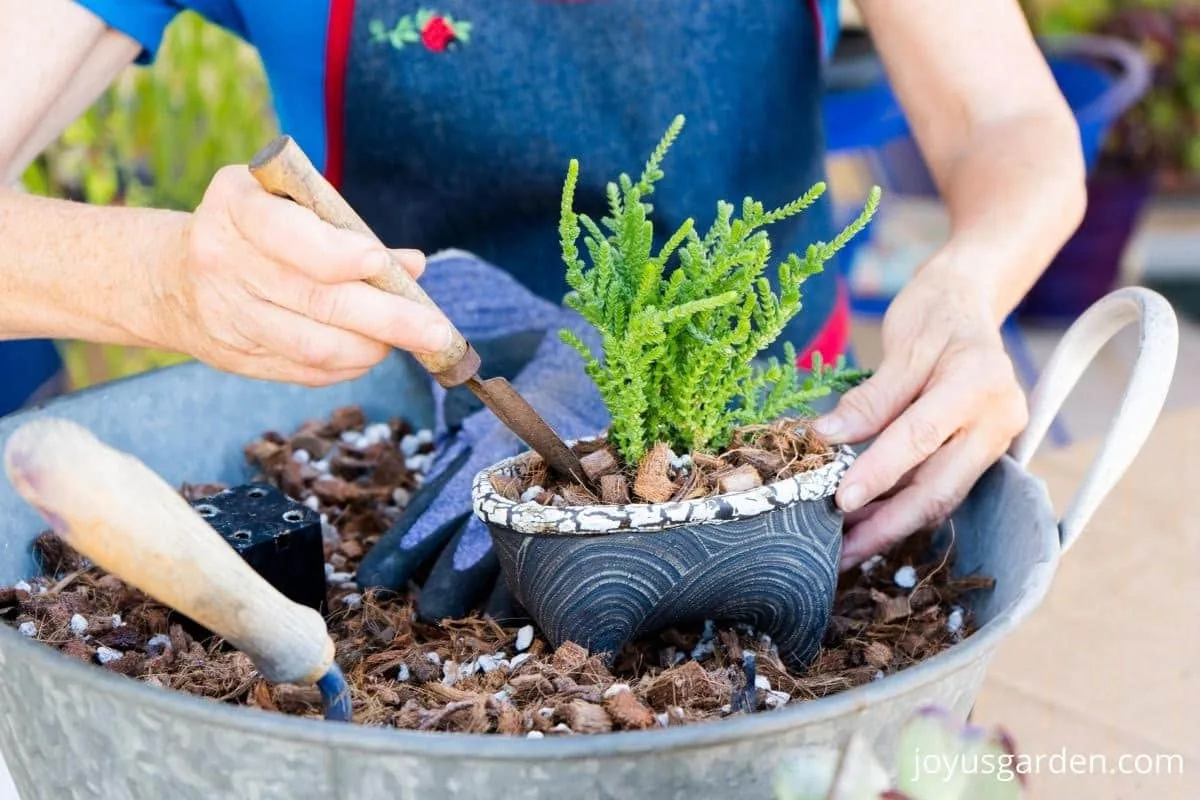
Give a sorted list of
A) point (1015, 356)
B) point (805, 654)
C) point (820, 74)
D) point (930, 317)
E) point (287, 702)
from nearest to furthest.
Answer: point (287, 702)
point (805, 654)
point (930, 317)
point (820, 74)
point (1015, 356)

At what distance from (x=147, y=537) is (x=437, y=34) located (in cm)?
76

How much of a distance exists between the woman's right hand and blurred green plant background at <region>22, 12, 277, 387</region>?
1.33 m

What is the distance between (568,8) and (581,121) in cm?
11

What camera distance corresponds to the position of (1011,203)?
1.01 m

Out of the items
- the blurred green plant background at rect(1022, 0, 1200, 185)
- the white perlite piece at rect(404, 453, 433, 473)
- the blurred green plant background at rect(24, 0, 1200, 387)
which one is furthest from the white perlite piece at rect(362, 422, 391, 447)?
the blurred green plant background at rect(1022, 0, 1200, 185)

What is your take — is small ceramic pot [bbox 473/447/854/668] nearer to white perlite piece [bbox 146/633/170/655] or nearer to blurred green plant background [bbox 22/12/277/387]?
white perlite piece [bbox 146/633/170/655]

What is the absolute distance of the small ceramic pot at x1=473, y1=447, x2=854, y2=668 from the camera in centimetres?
69

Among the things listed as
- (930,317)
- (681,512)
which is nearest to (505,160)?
(930,317)

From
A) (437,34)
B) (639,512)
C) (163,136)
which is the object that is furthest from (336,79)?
(163,136)

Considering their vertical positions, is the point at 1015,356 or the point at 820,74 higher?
the point at 820,74

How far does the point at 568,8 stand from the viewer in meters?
1.15

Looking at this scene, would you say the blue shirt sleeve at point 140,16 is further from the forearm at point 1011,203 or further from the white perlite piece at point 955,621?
the white perlite piece at point 955,621

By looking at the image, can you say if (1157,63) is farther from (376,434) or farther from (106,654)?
(106,654)

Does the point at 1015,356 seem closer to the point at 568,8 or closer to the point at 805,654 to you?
the point at 568,8
